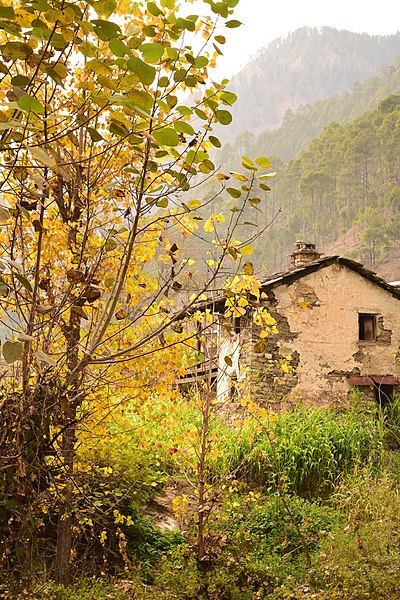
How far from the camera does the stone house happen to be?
41.5 ft

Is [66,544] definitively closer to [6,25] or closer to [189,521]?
[189,521]

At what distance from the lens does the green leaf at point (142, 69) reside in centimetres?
129

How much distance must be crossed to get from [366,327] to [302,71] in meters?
141

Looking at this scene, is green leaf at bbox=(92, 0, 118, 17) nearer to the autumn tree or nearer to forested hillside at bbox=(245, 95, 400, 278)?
the autumn tree

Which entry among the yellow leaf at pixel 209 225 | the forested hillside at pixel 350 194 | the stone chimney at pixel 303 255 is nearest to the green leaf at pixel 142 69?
the yellow leaf at pixel 209 225

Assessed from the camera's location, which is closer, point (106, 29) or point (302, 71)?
point (106, 29)

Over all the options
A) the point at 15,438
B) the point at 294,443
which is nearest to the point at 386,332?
the point at 294,443

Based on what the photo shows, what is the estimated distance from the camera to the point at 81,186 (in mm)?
Answer: 3666

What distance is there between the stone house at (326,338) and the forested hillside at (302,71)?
12221cm

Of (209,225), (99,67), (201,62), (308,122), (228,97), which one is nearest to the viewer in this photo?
(99,67)

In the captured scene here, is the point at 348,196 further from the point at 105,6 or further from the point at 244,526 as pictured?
the point at 105,6

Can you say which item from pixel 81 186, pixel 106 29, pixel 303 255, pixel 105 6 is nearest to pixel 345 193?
pixel 303 255

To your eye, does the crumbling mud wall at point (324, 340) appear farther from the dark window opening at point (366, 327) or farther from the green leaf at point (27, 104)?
the green leaf at point (27, 104)

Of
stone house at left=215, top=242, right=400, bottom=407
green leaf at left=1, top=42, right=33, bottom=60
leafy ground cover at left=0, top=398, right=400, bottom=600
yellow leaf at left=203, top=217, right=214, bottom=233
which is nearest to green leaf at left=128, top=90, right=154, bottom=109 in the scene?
green leaf at left=1, top=42, right=33, bottom=60
